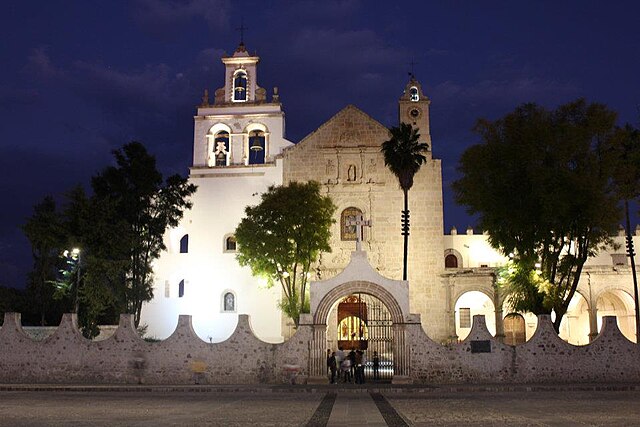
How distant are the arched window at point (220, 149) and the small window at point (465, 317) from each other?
16.0 m

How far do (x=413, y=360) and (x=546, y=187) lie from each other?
8.22 meters

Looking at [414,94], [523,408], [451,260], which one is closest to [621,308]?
[451,260]

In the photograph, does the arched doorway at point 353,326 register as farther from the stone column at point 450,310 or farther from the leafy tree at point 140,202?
the leafy tree at point 140,202

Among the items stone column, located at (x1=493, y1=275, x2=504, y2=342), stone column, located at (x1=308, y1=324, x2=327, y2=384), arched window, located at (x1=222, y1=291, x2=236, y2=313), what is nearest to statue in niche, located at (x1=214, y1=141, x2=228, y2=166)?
arched window, located at (x1=222, y1=291, x2=236, y2=313)

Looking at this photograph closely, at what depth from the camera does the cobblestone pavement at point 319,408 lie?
39.2 feet

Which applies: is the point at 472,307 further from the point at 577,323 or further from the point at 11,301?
the point at 11,301

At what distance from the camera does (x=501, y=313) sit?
3366 centimetres

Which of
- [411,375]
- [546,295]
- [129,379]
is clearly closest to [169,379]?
[129,379]

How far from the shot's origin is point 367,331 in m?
28.2

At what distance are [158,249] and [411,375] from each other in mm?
15835

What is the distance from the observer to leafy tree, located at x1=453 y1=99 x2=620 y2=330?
950 inches

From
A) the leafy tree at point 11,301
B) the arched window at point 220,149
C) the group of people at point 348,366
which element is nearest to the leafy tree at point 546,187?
the group of people at point 348,366

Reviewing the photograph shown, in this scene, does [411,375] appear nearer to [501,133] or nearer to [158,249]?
[501,133]

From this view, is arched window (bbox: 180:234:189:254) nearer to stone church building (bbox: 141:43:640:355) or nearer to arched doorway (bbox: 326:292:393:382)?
stone church building (bbox: 141:43:640:355)
